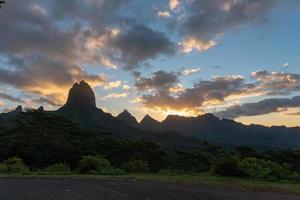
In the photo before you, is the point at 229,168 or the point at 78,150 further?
the point at 78,150

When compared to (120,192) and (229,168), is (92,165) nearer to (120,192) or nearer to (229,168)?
(229,168)

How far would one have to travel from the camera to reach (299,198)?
15.8 meters

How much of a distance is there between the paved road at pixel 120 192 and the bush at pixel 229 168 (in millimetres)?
5922

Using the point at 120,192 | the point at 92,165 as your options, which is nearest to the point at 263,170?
the point at 120,192

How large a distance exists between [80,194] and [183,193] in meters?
3.71

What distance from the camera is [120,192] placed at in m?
15.9

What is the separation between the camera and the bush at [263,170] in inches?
932

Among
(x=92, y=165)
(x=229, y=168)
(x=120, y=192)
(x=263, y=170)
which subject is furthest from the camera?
(x=92, y=165)

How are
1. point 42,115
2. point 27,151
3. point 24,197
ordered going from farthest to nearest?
point 42,115 < point 27,151 < point 24,197

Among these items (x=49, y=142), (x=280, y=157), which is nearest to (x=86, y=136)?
(x=49, y=142)

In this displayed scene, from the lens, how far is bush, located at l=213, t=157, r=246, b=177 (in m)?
23.8

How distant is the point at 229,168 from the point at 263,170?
191cm

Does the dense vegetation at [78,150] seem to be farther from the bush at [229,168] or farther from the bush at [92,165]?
the bush at [229,168]

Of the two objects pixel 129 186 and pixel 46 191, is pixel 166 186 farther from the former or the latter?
pixel 46 191
